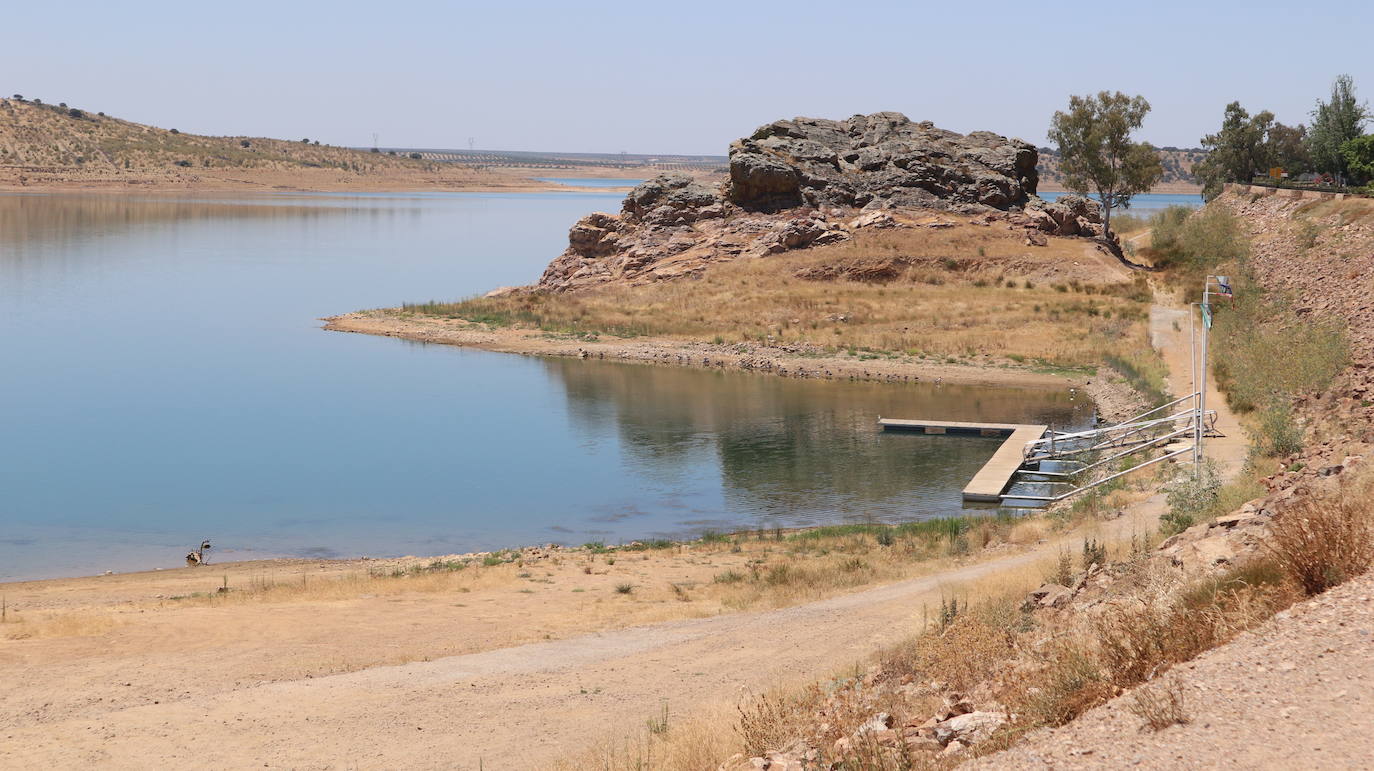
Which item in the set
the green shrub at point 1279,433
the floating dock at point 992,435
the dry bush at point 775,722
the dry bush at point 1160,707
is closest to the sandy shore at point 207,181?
the floating dock at point 992,435

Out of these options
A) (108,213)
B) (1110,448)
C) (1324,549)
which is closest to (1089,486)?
(1110,448)

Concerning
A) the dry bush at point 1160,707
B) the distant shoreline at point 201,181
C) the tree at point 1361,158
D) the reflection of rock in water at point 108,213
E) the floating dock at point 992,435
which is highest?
the distant shoreline at point 201,181

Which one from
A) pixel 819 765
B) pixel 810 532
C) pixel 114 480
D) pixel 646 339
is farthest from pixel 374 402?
pixel 819 765

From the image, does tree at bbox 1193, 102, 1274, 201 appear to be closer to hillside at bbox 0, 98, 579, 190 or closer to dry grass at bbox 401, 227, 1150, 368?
dry grass at bbox 401, 227, 1150, 368

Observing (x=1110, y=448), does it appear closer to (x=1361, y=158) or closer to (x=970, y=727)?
(x=970, y=727)

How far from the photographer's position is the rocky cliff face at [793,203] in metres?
57.7

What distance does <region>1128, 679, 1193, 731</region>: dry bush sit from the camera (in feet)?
23.9

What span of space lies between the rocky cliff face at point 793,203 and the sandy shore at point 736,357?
859 centimetres

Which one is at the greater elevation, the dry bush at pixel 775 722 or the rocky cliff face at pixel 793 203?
the rocky cliff face at pixel 793 203

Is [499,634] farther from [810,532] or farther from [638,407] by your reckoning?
[638,407]

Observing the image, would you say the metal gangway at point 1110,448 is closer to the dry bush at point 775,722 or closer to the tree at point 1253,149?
the dry bush at point 775,722

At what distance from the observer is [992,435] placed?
106ft

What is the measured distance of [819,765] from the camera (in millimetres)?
8555

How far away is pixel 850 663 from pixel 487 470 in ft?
57.7
